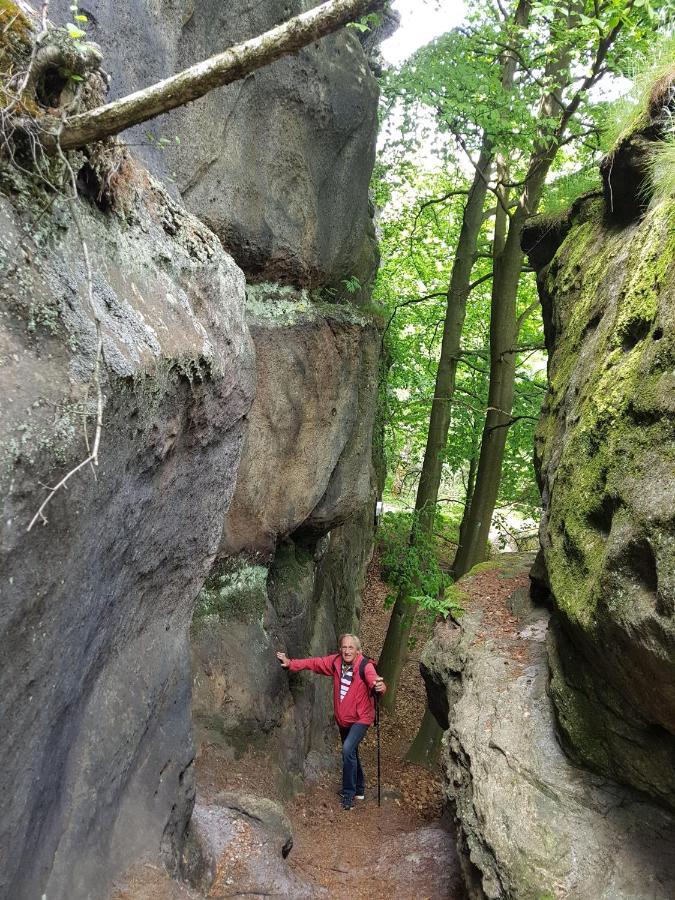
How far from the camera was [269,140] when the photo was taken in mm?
9031

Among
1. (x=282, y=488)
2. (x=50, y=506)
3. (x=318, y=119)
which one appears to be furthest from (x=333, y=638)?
(x=50, y=506)

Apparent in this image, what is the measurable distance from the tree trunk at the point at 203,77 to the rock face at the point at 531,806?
519 centimetres

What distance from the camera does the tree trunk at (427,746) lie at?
1116 centimetres

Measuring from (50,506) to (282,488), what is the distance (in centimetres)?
620

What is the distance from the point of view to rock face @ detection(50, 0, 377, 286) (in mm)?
8141

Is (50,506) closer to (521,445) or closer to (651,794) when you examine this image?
Answer: (651,794)

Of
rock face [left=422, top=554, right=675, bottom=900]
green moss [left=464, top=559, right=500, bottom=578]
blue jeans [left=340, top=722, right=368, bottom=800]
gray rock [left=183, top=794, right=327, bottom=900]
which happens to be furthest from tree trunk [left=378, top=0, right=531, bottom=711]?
gray rock [left=183, top=794, right=327, bottom=900]

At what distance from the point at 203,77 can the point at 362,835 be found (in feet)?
26.7

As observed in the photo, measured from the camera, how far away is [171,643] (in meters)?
5.59

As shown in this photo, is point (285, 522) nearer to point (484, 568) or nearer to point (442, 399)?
point (484, 568)

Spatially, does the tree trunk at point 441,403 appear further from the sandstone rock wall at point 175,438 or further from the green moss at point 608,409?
the green moss at point 608,409

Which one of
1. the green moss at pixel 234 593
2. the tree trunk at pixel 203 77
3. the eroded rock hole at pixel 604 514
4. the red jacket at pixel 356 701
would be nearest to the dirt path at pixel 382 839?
the red jacket at pixel 356 701

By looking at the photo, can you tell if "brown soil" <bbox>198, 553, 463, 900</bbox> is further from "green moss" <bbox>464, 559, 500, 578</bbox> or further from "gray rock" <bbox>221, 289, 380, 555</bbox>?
"green moss" <bbox>464, 559, 500, 578</bbox>

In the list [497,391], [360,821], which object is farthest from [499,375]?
[360,821]
